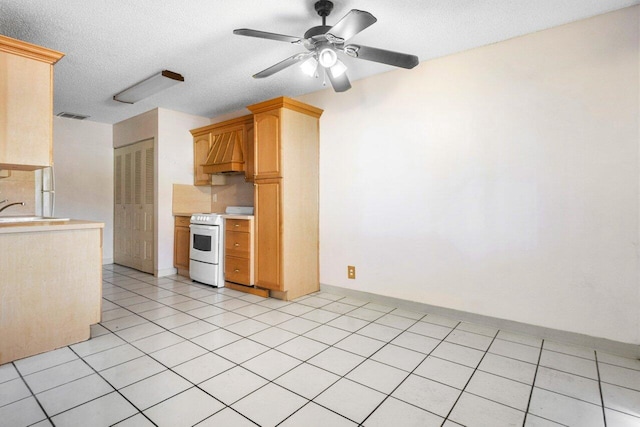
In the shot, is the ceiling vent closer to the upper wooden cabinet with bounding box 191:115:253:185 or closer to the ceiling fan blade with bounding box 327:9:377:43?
the upper wooden cabinet with bounding box 191:115:253:185

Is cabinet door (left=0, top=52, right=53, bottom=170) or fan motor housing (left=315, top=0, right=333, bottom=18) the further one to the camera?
cabinet door (left=0, top=52, right=53, bottom=170)

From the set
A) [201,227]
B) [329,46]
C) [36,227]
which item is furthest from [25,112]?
[329,46]

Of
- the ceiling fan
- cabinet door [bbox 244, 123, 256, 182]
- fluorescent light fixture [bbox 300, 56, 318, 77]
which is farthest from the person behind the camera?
cabinet door [bbox 244, 123, 256, 182]

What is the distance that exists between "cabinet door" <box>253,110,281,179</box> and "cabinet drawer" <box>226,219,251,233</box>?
0.56m

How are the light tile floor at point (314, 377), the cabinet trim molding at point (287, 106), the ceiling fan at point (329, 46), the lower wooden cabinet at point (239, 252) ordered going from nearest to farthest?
the light tile floor at point (314, 377)
the ceiling fan at point (329, 46)
the cabinet trim molding at point (287, 106)
the lower wooden cabinet at point (239, 252)

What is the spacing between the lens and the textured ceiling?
2.27 m

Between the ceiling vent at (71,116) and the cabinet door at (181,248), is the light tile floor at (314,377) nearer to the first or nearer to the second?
the cabinet door at (181,248)

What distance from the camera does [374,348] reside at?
2.40 m

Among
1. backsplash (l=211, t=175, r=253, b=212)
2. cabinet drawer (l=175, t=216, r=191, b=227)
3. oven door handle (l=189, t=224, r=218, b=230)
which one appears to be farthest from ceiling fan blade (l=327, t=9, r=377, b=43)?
cabinet drawer (l=175, t=216, r=191, b=227)

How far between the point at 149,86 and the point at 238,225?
186cm

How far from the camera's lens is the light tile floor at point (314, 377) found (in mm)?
1623

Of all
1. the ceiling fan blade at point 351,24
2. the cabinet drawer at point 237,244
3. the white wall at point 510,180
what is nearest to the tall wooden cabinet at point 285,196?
the cabinet drawer at point 237,244

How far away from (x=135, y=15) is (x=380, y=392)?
3047mm

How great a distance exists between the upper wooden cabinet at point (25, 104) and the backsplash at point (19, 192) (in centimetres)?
207
